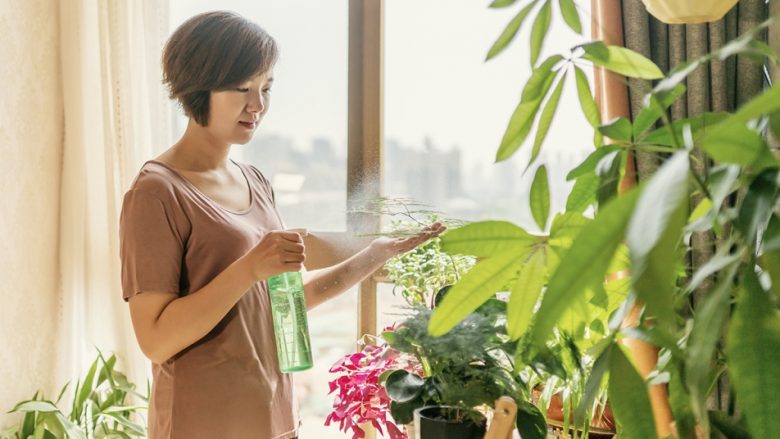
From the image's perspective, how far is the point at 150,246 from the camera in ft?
4.63

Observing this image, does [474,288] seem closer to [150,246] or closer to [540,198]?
[540,198]

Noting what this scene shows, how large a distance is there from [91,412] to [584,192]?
6.24ft

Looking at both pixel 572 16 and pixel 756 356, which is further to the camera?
pixel 572 16

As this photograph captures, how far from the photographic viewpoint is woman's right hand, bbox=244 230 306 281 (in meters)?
1.36

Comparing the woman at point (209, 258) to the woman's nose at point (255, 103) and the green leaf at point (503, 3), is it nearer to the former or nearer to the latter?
the woman's nose at point (255, 103)

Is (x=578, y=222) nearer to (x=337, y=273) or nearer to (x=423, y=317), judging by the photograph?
(x=423, y=317)

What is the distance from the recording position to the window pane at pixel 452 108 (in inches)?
95.3

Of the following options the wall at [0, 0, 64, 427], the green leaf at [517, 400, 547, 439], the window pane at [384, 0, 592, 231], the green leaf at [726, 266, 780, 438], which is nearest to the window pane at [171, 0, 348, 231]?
the window pane at [384, 0, 592, 231]

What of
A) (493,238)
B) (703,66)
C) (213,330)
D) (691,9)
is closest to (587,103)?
(493,238)

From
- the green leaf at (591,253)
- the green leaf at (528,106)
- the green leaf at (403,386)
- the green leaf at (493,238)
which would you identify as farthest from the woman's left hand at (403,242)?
the green leaf at (591,253)

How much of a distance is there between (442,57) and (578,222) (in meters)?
1.82

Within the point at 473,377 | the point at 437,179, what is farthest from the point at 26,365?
the point at 473,377

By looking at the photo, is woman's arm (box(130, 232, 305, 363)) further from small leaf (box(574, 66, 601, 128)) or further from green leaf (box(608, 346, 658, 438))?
green leaf (box(608, 346, 658, 438))

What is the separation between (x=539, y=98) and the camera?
735mm
